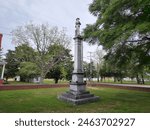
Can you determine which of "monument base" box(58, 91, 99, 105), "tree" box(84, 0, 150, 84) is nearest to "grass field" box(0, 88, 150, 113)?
"monument base" box(58, 91, 99, 105)

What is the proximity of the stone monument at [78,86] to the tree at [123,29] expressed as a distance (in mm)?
863

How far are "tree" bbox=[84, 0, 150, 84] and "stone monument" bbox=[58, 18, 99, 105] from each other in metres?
0.86

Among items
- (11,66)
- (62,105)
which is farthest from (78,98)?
(11,66)

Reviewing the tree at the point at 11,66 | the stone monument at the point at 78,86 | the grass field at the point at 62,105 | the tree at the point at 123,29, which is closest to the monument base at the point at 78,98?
the stone monument at the point at 78,86

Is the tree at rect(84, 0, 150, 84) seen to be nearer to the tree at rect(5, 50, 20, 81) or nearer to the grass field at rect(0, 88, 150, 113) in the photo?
the grass field at rect(0, 88, 150, 113)

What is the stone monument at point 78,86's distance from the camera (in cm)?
1238

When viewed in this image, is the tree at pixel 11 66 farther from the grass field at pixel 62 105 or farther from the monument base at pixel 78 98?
the monument base at pixel 78 98

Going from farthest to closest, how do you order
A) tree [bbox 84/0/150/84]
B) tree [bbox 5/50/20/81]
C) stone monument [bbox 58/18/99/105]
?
tree [bbox 5/50/20/81] < stone monument [bbox 58/18/99/105] < tree [bbox 84/0/150/84]

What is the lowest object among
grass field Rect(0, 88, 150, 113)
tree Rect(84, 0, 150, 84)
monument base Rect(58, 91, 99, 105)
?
grass field Rect(0, 88, 150, 113)

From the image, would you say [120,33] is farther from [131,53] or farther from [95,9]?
[95,9]

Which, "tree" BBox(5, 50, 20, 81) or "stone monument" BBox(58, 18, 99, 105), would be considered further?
"tree" BBox(5, 50, 20, 81)

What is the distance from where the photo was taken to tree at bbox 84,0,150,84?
10.0 metres

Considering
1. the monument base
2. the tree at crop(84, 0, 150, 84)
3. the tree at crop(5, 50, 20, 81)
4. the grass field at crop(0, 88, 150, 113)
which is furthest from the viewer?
the tree at crop(5, 50, 20, 81)

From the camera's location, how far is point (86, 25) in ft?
52.9
